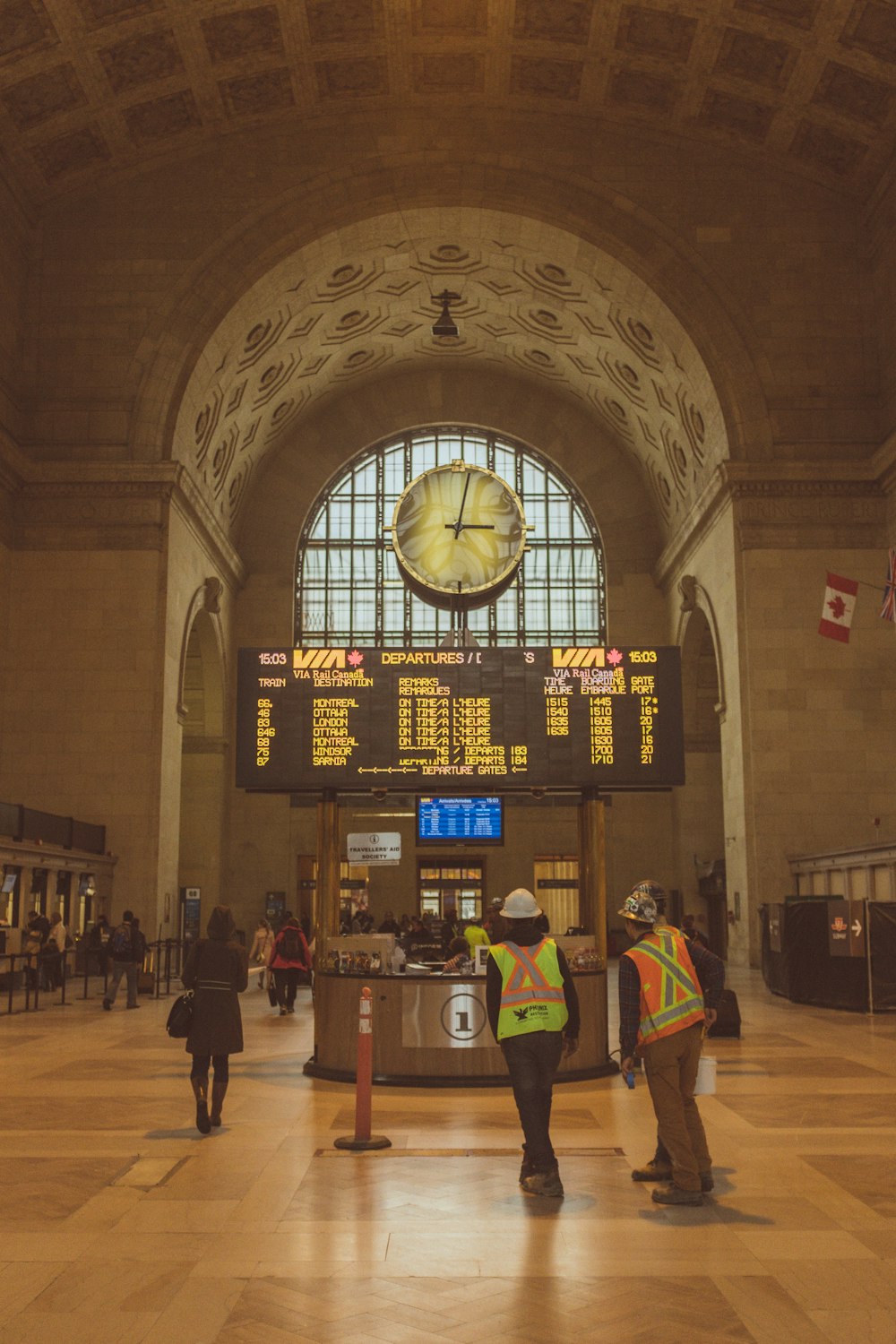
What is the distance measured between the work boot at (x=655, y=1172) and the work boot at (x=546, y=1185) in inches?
22.4

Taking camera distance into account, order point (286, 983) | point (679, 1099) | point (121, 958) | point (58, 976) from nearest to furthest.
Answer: point (679, 1099)
point (286, 983)
point (121, 958)
point (58, 976)

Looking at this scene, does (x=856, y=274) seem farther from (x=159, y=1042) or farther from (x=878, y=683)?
(x=159, y=1042)

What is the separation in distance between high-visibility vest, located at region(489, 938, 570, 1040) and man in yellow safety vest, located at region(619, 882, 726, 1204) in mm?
444

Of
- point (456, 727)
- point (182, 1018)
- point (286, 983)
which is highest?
point (456, 727)

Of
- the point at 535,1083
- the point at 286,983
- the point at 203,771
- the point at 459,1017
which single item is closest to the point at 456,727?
the point at 286,983

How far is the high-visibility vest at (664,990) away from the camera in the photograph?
24.2ft

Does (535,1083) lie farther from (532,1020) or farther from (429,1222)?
(429,1222)

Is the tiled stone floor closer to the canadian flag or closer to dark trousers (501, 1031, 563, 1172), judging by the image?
dark trousers (501, 1031, 563, 1172)

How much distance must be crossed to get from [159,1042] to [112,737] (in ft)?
39.2

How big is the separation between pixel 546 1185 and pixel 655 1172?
79 centimetres

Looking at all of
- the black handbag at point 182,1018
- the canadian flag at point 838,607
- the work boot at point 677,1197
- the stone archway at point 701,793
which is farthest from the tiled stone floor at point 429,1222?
the stone archway at point 701,793

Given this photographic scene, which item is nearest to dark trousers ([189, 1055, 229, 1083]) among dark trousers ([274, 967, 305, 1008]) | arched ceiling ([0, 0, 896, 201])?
dark trousers ([274, 967, 305, 1008])

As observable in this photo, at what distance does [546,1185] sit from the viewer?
7.29 meters

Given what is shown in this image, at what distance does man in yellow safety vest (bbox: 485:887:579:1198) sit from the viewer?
754 centimetres
